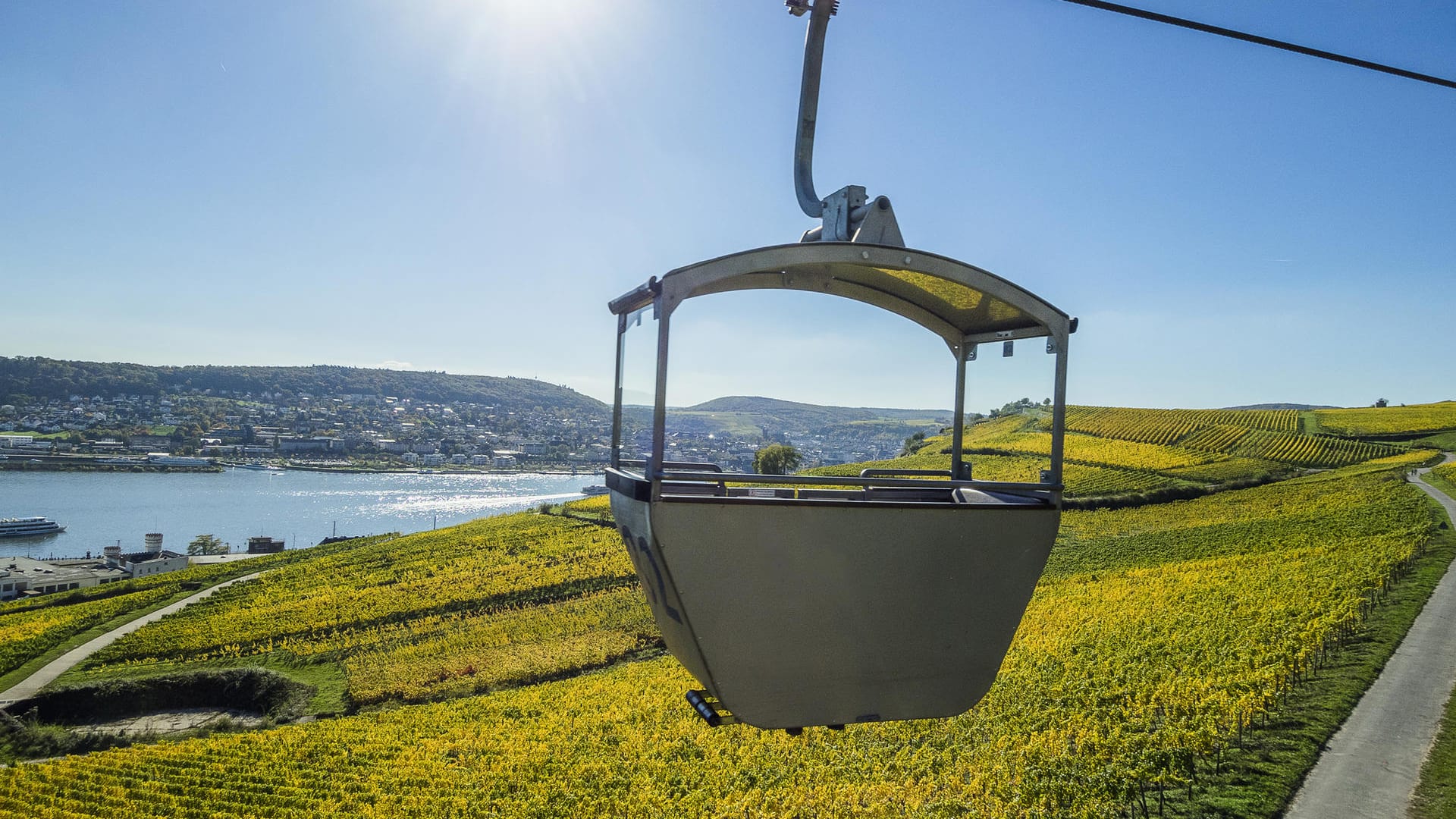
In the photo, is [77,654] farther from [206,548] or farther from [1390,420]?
[1390,420]

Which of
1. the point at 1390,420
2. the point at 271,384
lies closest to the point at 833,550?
the point at 1390,420

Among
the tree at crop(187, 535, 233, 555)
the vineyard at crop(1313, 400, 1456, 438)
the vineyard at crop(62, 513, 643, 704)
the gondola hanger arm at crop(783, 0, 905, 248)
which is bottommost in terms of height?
the tree at crop(187, 535, 233, 555)

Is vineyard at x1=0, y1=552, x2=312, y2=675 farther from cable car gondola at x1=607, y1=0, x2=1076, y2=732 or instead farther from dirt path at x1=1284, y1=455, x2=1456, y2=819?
dirt path at x1=1284, y1=455, x2=1456, y2=819

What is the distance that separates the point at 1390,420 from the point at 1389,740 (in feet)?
198

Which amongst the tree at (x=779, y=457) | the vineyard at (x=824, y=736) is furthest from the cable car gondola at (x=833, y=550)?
the tree at (x=779, y=457)

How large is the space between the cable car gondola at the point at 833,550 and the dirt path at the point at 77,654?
25.7 m

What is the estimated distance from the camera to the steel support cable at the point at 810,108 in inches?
101

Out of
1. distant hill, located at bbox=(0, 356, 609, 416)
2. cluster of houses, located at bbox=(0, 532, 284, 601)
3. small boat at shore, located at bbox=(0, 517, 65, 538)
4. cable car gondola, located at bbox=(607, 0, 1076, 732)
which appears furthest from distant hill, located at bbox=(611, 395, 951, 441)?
distant hill, located at bbox=(0, 356, 609, 416)

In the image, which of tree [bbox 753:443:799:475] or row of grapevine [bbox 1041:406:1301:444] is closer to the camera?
tree [bbox 753:443:799:475]

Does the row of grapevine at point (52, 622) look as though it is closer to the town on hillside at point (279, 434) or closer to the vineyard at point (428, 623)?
the vineyard at point (428, 623)

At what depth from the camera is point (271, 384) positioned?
163250 millimetres

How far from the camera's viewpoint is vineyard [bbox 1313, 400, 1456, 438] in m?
52.8

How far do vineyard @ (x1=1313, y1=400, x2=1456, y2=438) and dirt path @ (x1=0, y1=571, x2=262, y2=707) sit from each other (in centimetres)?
6657

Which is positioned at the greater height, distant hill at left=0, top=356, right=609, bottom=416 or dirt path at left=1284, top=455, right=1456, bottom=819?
distant hill at left=0, top=356, right=609, bottom=416
